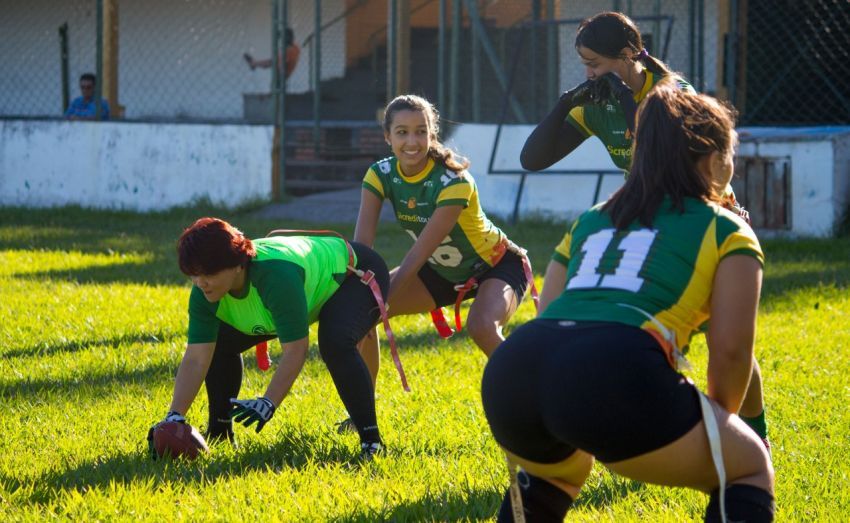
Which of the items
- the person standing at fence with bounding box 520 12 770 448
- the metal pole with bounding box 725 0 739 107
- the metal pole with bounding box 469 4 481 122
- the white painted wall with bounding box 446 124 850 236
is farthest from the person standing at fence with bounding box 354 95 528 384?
the metal pole with bounding box 469 4 481 122

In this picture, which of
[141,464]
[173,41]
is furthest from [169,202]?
[141,464]

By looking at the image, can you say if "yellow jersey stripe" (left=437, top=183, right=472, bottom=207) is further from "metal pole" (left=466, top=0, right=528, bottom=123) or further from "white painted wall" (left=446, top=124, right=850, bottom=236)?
"metal pole" (left=466, top=0, right=528, bottom=123)

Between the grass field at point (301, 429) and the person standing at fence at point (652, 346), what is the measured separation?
1.06 m

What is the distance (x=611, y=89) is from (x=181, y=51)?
1739 cm

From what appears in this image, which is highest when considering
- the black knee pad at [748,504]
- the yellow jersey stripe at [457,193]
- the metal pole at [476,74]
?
the metal pole at [476,74]

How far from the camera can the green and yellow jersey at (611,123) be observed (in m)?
5.44

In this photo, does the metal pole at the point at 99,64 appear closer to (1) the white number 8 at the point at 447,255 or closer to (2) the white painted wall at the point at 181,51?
(2) the white painted wall at the point at 181,51

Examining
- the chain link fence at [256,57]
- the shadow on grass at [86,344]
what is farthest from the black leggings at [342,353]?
the chain link fence at [256,57]

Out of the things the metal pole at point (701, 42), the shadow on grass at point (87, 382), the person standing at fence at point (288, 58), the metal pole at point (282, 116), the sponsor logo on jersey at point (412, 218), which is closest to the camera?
the sponsor logo on jersey at point (412, 218)

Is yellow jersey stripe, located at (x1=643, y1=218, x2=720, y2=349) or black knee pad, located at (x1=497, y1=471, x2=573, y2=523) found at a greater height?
yellow jersey stripe, located at (x1=643, y1=218, x2=720, y2=349)

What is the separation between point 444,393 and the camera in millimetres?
6254

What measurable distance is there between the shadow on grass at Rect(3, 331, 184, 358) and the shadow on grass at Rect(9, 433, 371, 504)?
7.13 ft

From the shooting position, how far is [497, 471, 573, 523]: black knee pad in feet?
10.9

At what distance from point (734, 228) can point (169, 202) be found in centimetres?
1418
